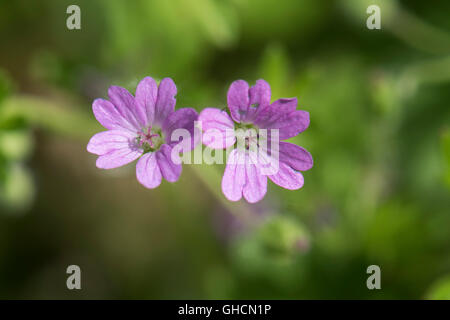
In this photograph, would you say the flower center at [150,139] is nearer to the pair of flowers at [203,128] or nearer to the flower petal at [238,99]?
the pair of flowers at [203,128]

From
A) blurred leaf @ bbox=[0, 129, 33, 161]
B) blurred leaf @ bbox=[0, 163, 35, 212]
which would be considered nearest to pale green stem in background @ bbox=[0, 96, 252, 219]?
blurred leaf @ bbox=[0, 129, 33, 161]

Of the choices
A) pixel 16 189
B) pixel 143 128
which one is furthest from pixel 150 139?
pixel 16 189

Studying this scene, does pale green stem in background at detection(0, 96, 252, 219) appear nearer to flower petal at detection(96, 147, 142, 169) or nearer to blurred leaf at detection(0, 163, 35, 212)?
blurred leaf at detection(0, 163, 35, 212)

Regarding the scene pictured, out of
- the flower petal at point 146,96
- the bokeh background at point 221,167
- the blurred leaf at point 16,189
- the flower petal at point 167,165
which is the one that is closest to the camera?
the flower petal at point 167,165

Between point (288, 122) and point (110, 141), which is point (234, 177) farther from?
point (110, 141)

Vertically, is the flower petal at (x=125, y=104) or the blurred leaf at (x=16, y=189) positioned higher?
the blurred leaf at (x=16, y=189)

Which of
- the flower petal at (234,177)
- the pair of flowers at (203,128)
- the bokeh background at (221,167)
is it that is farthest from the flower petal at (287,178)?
the bokeh background at (221,167)
